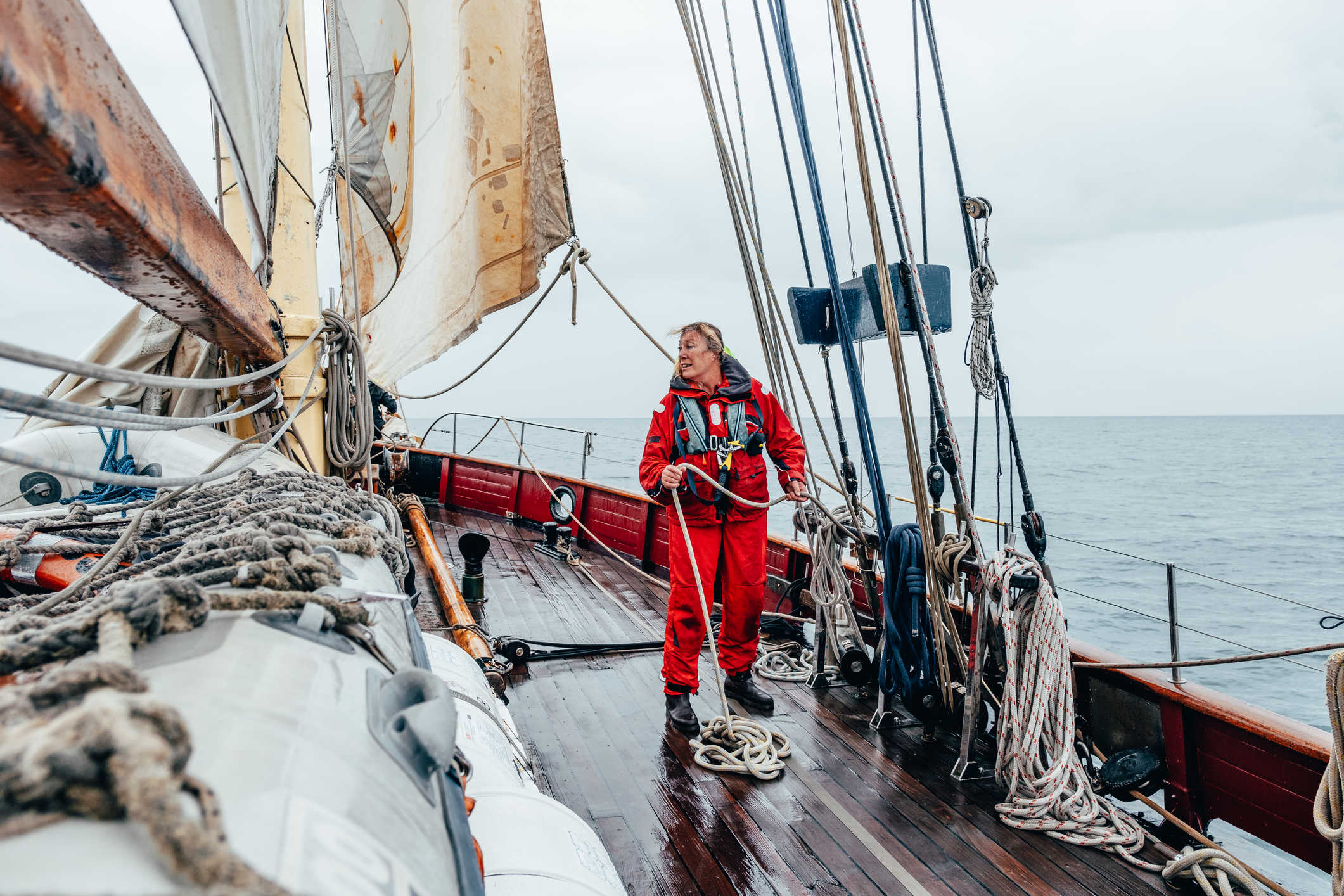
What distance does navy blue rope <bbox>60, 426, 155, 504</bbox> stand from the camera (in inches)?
81.0

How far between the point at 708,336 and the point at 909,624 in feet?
4.19

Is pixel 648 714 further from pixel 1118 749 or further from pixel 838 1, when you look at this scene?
pixel 838 1

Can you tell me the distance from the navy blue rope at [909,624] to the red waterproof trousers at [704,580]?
48 cm

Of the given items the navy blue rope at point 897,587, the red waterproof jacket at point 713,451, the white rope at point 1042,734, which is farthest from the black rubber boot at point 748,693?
the white rope at point 1042,734

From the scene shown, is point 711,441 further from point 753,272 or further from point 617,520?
point 617,520

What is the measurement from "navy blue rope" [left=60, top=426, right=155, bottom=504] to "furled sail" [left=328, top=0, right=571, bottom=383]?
1.39 m

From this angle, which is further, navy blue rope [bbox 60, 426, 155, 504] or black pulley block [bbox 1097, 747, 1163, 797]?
black pulley block [bbox 1097, 747, 1163, 797]

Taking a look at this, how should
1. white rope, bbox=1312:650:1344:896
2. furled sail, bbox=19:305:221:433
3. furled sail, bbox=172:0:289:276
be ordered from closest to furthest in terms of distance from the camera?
furled sail, bbox=172:0:289:276, white rope, bbox=1312:650:1344:896, furled sail, bbox=19:305:221:433

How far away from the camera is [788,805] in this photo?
2.32m

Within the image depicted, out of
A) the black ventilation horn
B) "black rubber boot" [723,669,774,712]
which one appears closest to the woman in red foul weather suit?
"black rubber boot" [723,669,774,712]

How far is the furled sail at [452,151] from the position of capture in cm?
350

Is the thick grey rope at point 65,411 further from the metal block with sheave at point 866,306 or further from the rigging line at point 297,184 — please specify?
the metal block with sheave at point 866,306

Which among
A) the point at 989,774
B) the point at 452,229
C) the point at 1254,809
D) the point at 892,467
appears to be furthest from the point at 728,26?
the point at 892,467

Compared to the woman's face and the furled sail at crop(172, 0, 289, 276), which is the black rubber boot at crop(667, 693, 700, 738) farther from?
the furled sail at crop(172, 0, 289, 276)
